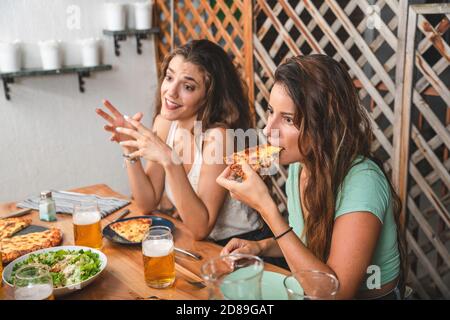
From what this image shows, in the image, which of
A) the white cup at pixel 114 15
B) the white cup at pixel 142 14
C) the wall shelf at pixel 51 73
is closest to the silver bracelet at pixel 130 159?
the wall shelf at pixel 51 73

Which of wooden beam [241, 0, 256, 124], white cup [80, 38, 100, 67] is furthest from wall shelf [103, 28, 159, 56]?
wooden beam [241, 0, 256, 124]

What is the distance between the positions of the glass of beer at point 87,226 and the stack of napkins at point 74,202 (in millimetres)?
274

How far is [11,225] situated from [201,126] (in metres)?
0.77

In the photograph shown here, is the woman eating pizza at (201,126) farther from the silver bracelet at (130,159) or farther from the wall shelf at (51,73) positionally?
the wall shelf at (51,73)

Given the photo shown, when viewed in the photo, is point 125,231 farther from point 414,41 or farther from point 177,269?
point 414,41

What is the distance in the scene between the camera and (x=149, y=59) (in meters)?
3.73

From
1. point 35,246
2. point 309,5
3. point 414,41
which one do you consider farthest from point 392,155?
point 35,246

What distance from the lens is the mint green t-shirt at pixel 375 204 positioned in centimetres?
118

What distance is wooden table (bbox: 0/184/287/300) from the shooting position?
1099 millimetres

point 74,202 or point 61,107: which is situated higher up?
point 61,107

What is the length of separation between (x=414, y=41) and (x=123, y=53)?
88.3 inches

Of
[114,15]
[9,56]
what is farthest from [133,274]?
[114,15]

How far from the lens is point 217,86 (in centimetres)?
183

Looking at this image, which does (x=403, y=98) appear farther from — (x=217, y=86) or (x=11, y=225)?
(x=11, y=225)
